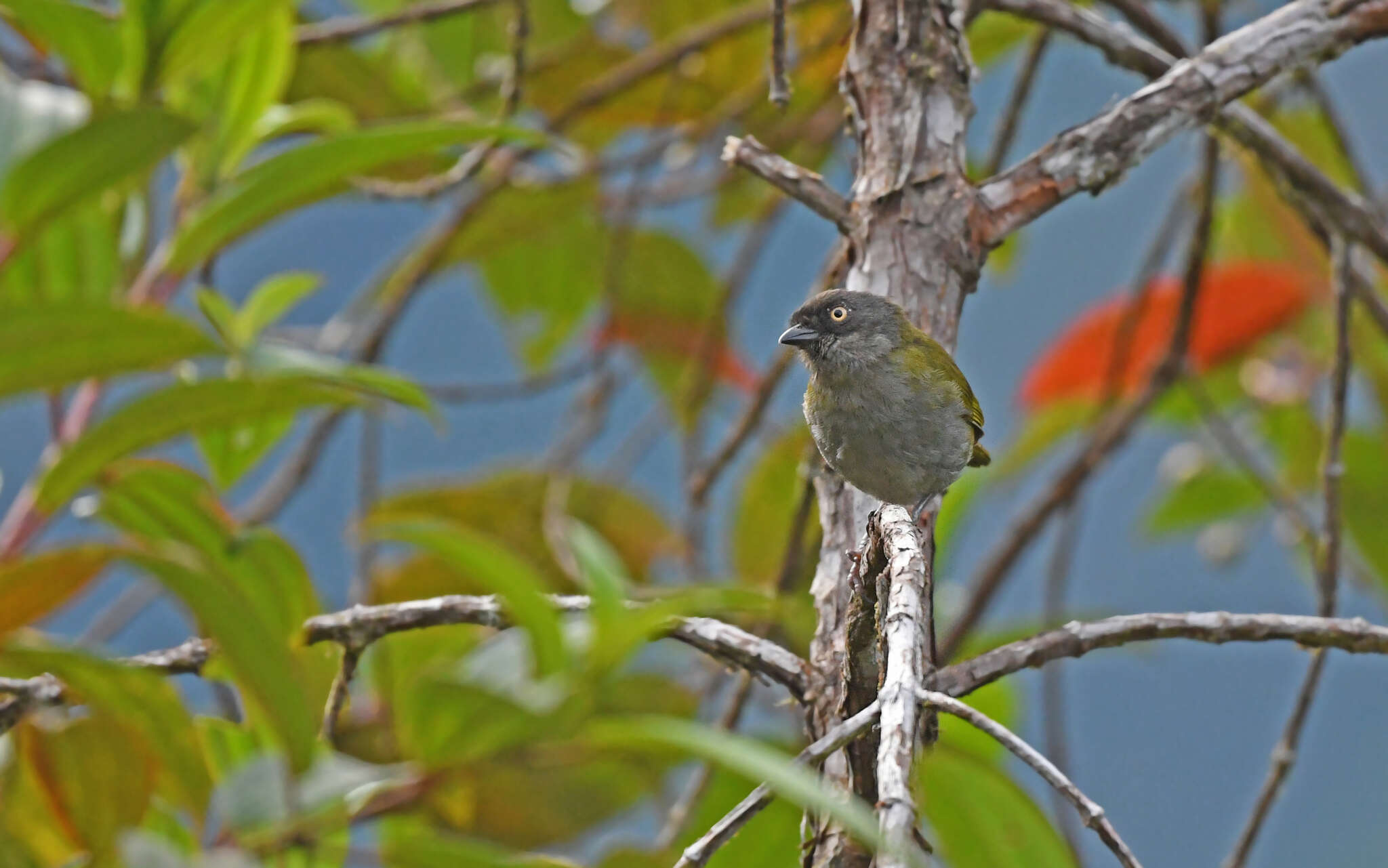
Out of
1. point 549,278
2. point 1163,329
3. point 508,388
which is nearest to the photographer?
point 508,388

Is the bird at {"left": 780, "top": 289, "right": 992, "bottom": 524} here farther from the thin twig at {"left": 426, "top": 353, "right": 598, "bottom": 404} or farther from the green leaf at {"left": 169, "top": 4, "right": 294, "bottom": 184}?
the thin twig at {"left": 426, "top": 353, "right": 598, "bottom": 404}

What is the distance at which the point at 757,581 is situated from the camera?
4.66 metres

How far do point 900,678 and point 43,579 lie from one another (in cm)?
119

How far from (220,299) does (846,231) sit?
985 millimetres

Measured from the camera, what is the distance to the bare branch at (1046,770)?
1456mm

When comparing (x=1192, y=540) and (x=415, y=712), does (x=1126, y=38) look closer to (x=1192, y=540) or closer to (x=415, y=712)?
(x=415, y=712)

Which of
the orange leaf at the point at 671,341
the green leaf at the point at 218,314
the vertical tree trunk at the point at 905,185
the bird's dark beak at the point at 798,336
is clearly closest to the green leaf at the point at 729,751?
the vertical tree trunk at the point at 905,185

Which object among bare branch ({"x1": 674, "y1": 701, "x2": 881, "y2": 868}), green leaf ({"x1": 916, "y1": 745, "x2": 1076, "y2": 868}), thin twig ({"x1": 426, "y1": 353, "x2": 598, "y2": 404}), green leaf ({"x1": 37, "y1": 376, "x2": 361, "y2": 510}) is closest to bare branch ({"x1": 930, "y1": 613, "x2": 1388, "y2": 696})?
bare branch ({"x1": 674, "y1": 701, "x2": 881, "y2": 868})

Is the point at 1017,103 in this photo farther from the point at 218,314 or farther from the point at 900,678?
the point at 900,678

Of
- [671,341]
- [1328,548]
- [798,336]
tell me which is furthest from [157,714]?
[671,341]

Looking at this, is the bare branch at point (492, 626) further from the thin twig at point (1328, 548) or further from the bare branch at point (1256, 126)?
the thin twig at point (1328, 548)

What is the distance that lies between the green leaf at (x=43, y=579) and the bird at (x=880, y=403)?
1.19 meters

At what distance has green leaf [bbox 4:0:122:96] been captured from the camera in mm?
1932

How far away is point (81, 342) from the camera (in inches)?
66.0
